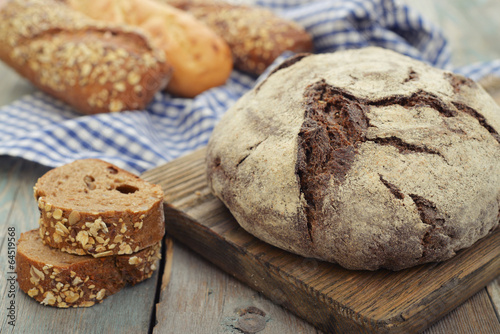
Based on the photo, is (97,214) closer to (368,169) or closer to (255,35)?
(368,169)

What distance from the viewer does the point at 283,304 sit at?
168cm

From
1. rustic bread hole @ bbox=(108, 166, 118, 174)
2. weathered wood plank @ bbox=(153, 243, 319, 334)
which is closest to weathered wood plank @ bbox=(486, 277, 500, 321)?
weathered wood plank @ bbox=(153, 243, 319, 334)

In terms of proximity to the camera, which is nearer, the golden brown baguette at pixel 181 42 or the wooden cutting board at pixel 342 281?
the wooden cutting board at pixel 342 281

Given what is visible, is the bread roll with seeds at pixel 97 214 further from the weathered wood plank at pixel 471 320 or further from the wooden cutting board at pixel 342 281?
the weathered wood plank at pixel 471 320

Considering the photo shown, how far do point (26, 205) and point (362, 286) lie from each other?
1506 mm

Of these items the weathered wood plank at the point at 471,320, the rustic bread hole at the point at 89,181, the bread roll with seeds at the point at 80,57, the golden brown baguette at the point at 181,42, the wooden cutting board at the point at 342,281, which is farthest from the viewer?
the golden brown baguette at the point at 181,42

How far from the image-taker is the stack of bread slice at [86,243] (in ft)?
5.30

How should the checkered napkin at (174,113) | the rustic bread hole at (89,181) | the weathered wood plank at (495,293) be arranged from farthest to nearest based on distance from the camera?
the checkered napkin at (174,113) < the rustic bread hole at (89,181) < the weathered wood plank at (495,293)

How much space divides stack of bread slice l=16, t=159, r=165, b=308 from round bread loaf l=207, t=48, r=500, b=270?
328 millimetres

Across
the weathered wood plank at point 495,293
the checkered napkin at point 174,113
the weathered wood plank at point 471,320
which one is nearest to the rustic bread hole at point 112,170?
the checkered napkin at point 174,113

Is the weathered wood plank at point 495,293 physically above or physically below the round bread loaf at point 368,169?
below

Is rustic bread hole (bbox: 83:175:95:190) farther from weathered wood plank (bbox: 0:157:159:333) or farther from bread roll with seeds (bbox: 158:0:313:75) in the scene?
bread roll with seeds (bbox: 158:0:313:75)

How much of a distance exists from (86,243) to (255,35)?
216 centimetres

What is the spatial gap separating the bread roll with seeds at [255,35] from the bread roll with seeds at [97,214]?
5.89 ft
